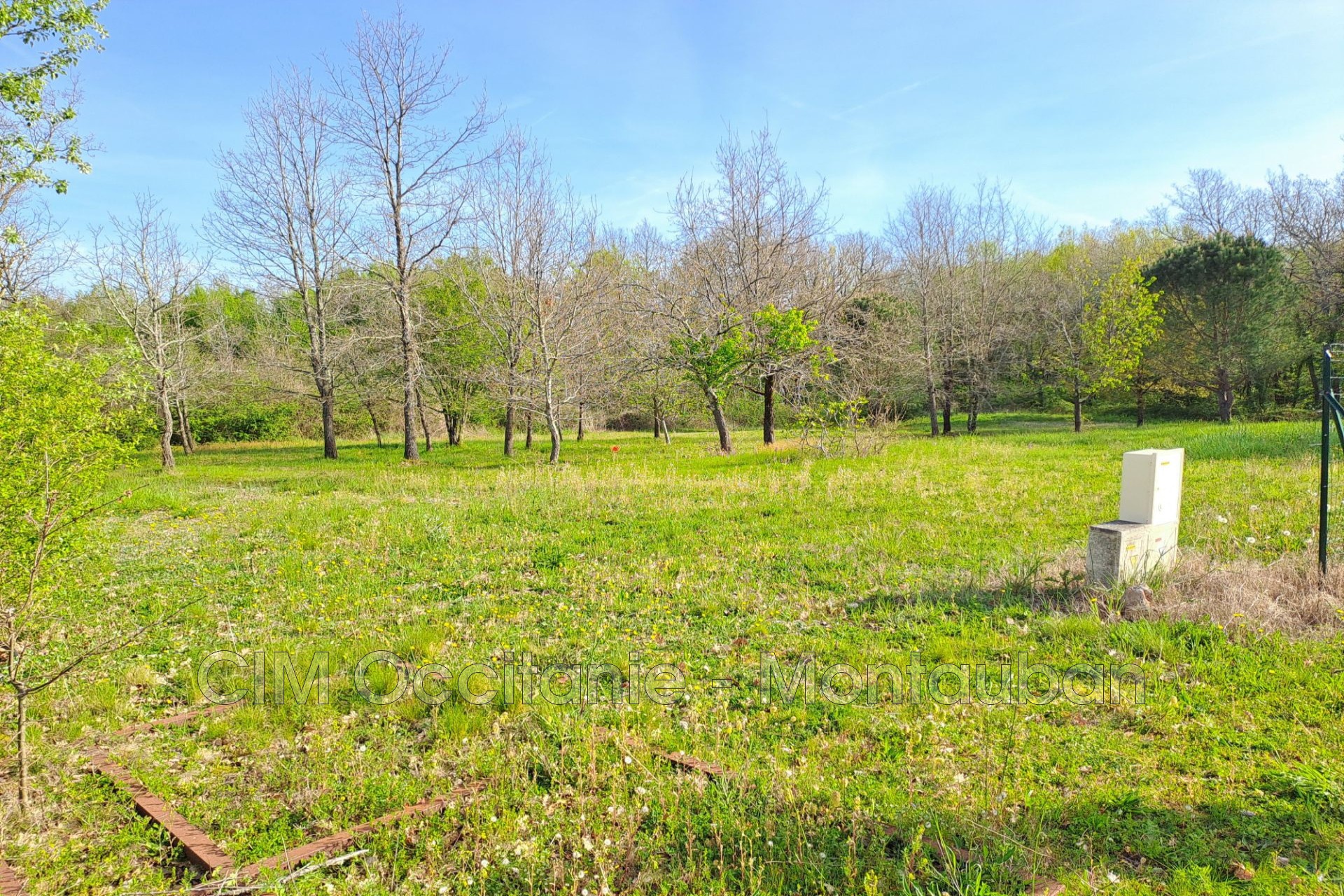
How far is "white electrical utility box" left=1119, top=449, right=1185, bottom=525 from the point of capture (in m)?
6.38

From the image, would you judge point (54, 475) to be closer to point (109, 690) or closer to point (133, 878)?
point (109, 690)

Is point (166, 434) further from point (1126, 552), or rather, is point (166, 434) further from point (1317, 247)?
point (1317, 247)

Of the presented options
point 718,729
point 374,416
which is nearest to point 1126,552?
point 718,729

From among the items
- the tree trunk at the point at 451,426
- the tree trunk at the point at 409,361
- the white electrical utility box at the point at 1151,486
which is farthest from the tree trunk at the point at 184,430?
the white electrical utility box at the point at 1151,486

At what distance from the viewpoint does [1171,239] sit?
136 ft

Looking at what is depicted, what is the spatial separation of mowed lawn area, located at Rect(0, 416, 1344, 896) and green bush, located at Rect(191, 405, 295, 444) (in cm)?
2666

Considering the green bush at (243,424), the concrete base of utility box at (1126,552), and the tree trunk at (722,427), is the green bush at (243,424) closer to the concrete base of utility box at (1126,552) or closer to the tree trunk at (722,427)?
the tree trunk at (722,427)

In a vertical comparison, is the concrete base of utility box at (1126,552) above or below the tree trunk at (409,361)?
below

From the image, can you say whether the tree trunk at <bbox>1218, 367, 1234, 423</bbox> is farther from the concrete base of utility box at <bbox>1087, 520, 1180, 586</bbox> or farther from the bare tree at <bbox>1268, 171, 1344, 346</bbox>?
the concrete base of utility box at <bbox>1087, 520, 1180, 586</bbox>

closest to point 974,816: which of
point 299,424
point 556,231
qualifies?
point 556,231

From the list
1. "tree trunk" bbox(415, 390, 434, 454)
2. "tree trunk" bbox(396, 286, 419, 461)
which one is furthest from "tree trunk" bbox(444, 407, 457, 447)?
"tree trunk" bbox(396, 286, 419, 461)

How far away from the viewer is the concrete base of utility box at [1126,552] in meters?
6.13

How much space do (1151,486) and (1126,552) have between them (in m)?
0.69

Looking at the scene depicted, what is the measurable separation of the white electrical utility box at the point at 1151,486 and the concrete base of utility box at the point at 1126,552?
0.12 metres
